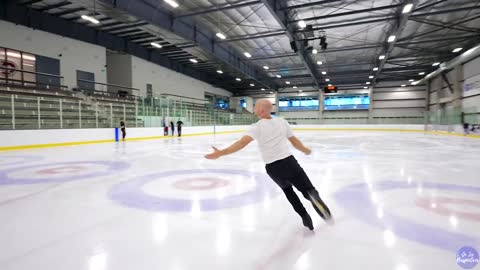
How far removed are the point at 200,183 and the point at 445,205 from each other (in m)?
3.14

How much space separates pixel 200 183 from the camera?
396cm

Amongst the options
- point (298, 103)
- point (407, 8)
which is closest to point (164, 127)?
point (407, 8)

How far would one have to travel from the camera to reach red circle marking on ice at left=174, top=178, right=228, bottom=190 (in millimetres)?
3707

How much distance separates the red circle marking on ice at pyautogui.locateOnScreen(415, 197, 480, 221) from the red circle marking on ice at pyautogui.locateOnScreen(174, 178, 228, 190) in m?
2.53

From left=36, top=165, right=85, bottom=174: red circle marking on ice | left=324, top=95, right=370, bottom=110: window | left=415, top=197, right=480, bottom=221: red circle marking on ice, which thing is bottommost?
left=36, top=165, right=85, bottom=174: red circle marking on ice

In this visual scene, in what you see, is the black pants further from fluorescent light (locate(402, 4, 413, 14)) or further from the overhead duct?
the overhead duct

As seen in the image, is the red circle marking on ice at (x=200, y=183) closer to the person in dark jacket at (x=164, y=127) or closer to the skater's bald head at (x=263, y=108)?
the skater's bald head at (x=263, y=108)

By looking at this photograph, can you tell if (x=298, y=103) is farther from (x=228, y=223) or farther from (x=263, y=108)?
(x=263, y=108)

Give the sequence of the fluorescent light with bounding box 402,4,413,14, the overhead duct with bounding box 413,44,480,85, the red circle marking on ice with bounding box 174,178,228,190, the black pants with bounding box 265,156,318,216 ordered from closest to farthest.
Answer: the black pants with bounding box 265,156,318,216, the red circle marking on ice with bounding box 174,178,228,190, the fluorescent light with bounding box 402,4,413,14, the overhead duct with bounding box 413,44,480,85

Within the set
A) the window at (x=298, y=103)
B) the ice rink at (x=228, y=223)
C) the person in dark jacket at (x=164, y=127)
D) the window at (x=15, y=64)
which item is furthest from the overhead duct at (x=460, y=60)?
the window at (x=15, y=64)

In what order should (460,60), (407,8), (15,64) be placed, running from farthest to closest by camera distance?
(460,60), (15,64), (407,8)

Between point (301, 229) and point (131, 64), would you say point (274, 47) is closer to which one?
point (131, 64)

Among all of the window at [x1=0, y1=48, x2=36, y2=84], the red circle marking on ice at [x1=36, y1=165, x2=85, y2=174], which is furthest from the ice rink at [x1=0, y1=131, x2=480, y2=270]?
the window at [x1=0, y1=48, x2=36, y2=84]

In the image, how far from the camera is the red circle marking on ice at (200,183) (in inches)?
146
